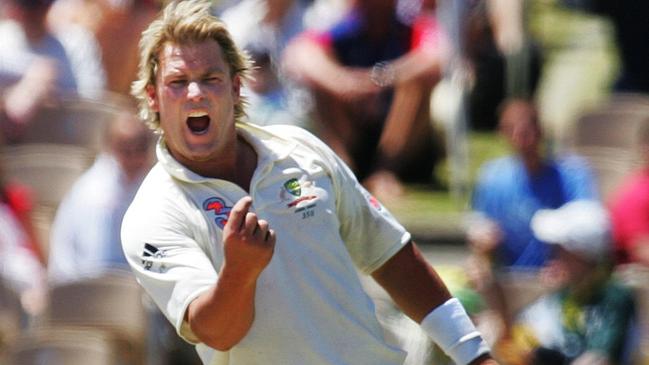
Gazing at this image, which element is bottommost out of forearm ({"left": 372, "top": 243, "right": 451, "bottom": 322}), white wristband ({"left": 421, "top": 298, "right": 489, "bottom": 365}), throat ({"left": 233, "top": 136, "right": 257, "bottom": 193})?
white wristband ({"left": 421, "top": 298, "right": 489, "bottom": 365})

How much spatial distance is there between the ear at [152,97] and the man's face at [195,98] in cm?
3

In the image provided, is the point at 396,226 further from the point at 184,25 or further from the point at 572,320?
the point at 572,320

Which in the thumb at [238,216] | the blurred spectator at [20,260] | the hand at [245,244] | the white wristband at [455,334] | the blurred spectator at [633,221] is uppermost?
the thumb at [238,216]

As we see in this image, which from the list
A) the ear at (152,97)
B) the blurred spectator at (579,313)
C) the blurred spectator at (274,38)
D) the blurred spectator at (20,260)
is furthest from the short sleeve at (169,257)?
the blurred spectator at (274,38)

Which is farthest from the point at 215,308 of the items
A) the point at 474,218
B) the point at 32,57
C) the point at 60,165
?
the point at 32,57

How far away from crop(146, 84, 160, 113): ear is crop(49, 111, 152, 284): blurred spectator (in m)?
4.00

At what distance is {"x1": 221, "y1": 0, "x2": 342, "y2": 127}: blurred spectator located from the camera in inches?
336

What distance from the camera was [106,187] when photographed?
8.16m

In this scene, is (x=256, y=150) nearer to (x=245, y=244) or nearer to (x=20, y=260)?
(x=245, y=244)

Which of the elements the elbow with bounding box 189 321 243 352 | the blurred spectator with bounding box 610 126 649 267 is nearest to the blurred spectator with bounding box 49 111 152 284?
the blurred spectator with bounding box 610 126 649 267

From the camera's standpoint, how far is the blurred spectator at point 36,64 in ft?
30.1

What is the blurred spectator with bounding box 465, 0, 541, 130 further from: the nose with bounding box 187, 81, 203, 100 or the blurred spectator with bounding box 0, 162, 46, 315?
the nose with bounding box 187, 81, 203, 100

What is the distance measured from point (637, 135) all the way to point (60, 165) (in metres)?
3.08

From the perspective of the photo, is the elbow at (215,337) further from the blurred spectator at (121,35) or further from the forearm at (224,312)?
the blurred spectator at (121,35)
